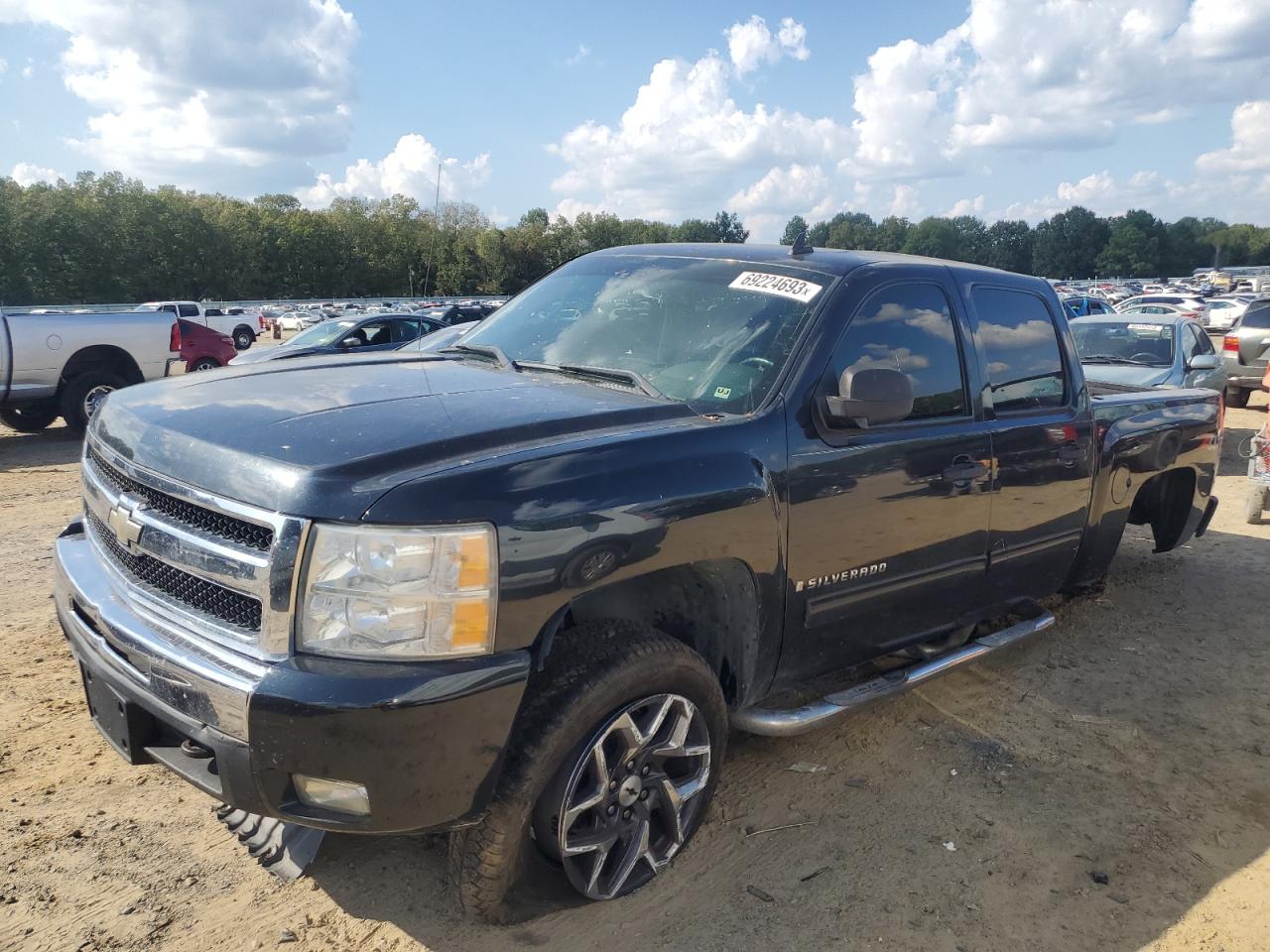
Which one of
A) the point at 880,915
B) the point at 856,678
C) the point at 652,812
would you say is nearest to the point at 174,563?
the point at 652,812

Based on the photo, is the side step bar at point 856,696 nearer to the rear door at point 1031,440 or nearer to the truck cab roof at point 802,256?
the rear door at point 1031,440

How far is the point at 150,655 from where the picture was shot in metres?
2.40

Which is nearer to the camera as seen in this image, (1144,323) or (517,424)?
(517,424)

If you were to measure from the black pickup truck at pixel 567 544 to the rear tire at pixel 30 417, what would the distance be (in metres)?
A: 10.1

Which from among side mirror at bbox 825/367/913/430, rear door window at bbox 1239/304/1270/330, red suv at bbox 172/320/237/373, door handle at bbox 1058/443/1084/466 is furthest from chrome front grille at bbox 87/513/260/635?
rear door window at bbox 1239/304/1270/330

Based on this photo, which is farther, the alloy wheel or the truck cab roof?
the truck cab roof

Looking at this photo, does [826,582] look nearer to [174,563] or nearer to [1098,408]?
[174,563]

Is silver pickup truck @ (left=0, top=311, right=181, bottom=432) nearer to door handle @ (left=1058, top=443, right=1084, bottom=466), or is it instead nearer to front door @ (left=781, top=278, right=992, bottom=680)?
front door @ (left=781, top=278, right=992, bottom=680)

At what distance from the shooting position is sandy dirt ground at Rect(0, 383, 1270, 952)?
8.89ft

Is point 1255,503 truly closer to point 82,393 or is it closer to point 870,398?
point 870,398

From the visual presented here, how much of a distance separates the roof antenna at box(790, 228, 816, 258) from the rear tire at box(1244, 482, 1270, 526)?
6.29 meters

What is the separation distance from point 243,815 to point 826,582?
206cm

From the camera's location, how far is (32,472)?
31.0ft

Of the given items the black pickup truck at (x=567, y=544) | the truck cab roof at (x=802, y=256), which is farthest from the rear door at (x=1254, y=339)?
the black pickup truck at (x=567, y=544)
